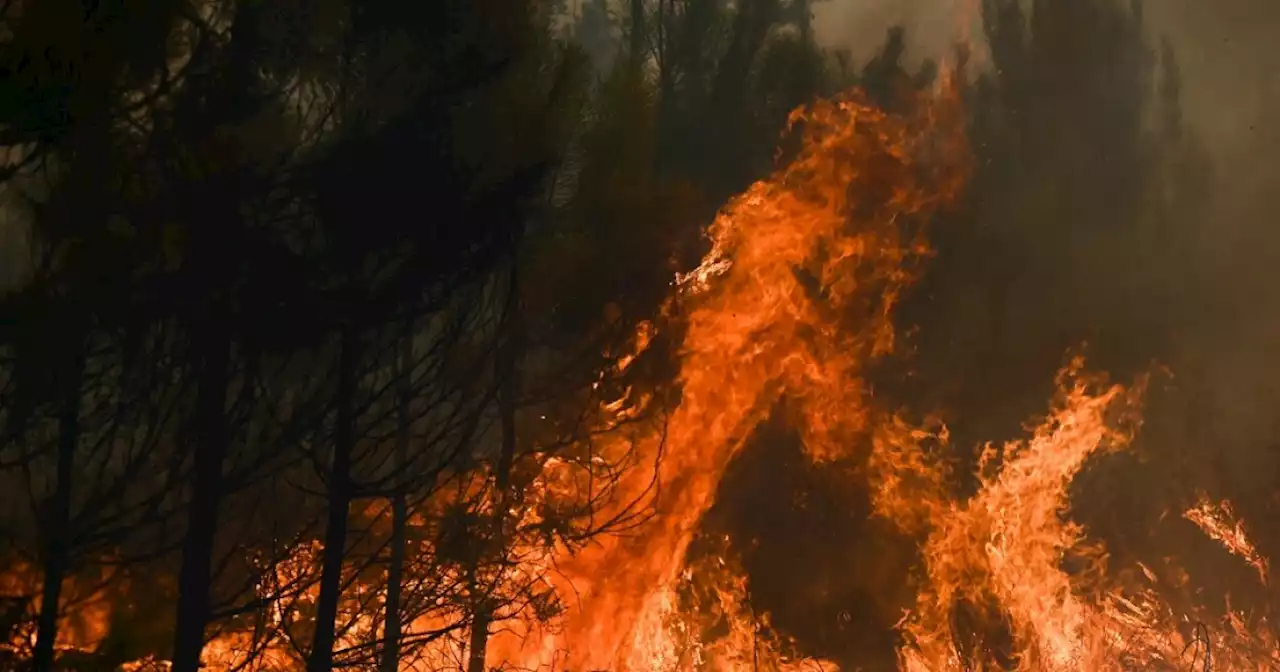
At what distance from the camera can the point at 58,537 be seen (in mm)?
6199

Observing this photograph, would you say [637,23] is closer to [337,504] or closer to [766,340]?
[766,340]

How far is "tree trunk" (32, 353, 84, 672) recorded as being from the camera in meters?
6.04

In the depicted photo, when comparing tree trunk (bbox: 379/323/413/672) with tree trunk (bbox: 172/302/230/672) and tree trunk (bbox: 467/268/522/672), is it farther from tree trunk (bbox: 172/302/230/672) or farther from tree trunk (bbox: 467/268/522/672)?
tree trunk (bbox: 172/302/230/672)

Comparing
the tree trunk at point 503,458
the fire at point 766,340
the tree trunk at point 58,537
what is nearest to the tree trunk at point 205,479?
the tree trunk at point 58,537

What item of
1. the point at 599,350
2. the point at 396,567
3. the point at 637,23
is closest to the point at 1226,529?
the point at 637,23

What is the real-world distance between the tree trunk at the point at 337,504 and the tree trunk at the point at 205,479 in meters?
0.77

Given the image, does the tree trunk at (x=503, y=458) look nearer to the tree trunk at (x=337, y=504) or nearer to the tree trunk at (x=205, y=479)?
the tree trunk at (x=337, y=504)

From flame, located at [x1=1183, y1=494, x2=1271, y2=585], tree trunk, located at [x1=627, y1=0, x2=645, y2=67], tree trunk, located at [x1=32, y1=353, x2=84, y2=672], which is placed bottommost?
tree trunk, located at [x1=32, y1=353, x2=84, y2=672]

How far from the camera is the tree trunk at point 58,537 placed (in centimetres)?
604

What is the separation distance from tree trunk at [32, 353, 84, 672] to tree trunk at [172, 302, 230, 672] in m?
1.09

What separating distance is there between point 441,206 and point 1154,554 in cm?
1895

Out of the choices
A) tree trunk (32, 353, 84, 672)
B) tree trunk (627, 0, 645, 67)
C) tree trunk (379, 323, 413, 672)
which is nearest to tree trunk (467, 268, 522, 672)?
tree trunk (379, 323, 413, 672)

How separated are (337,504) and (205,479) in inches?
42.5

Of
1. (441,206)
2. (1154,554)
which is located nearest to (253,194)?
(441,206)
